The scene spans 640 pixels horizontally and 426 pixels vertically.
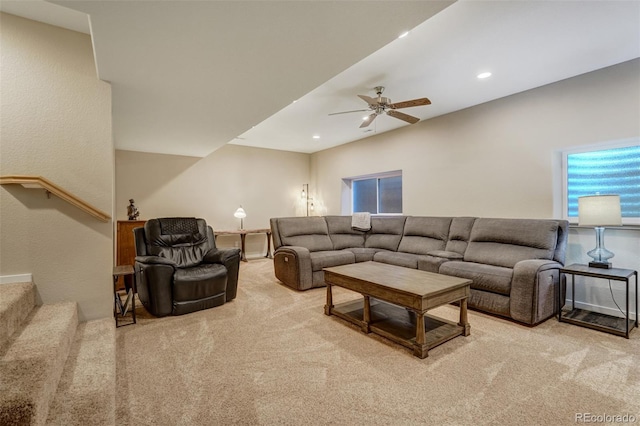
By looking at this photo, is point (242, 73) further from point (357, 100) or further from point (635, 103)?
point (635, 103)

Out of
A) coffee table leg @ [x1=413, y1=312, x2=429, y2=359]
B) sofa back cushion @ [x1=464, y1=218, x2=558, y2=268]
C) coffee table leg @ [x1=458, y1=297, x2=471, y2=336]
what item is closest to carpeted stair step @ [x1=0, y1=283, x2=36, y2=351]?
coffee table leg @ [x1=413, y1=312, x2=429, y2=359]

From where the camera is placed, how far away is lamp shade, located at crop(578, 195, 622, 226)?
8.87ft

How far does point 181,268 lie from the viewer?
3.56 metres

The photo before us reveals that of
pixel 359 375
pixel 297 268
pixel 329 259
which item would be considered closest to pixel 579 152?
pixel 329 259

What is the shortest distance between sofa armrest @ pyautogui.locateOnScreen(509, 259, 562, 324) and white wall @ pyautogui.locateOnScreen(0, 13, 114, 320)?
3.74 meters

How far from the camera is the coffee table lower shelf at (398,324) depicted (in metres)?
2.42

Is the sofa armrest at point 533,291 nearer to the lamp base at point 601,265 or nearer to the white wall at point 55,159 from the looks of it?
the lamp base at point 601,265

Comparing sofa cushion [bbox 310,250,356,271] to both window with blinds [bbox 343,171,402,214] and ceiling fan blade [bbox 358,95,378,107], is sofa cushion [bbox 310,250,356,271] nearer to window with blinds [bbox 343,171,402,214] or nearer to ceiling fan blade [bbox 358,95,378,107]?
window with blinds [bbox 343,171,402,214]

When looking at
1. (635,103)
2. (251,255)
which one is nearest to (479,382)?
(635,103)

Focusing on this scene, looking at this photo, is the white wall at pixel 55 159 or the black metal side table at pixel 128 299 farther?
the black metal side table at pixel 128 299

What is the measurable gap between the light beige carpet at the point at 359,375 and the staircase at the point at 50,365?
213 millimetres

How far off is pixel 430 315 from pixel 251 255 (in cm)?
457

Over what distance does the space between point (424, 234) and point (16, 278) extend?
4.55 m

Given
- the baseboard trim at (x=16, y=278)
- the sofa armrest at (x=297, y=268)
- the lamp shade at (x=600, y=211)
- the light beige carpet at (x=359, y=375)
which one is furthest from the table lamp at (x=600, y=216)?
the baseboard trim at (x=16, y=278)
